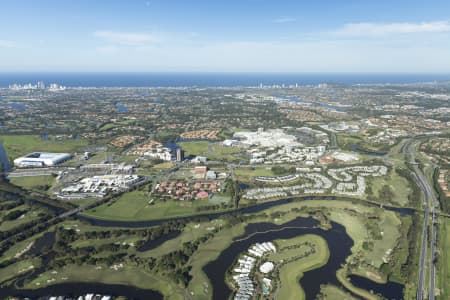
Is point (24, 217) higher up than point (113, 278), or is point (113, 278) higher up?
point (24, 217)

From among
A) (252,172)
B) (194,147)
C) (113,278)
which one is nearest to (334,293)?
(113,278)

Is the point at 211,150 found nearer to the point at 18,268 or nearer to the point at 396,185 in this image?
the point at 396,185

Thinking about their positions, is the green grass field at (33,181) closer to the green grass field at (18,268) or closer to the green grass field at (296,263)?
the green grass field at (18,268)

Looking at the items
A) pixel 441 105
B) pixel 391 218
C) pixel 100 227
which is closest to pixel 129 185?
pixel 100 227

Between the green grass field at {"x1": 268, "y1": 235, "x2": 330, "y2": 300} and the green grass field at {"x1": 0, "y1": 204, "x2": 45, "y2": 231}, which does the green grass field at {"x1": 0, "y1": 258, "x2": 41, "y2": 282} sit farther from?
the green grass field at {"x1": 268, "y1": 235, "x2": 330, "y2": 300}

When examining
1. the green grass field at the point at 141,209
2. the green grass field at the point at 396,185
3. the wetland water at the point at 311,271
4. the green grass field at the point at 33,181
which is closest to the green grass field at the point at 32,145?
the green grass field at the point at 33,181

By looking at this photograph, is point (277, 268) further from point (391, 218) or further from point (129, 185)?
point (129, 185)

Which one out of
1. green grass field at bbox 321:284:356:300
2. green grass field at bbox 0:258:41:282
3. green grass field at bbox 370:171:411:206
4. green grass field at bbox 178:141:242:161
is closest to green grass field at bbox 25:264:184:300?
green grass field at bbox 0:258:41:282
